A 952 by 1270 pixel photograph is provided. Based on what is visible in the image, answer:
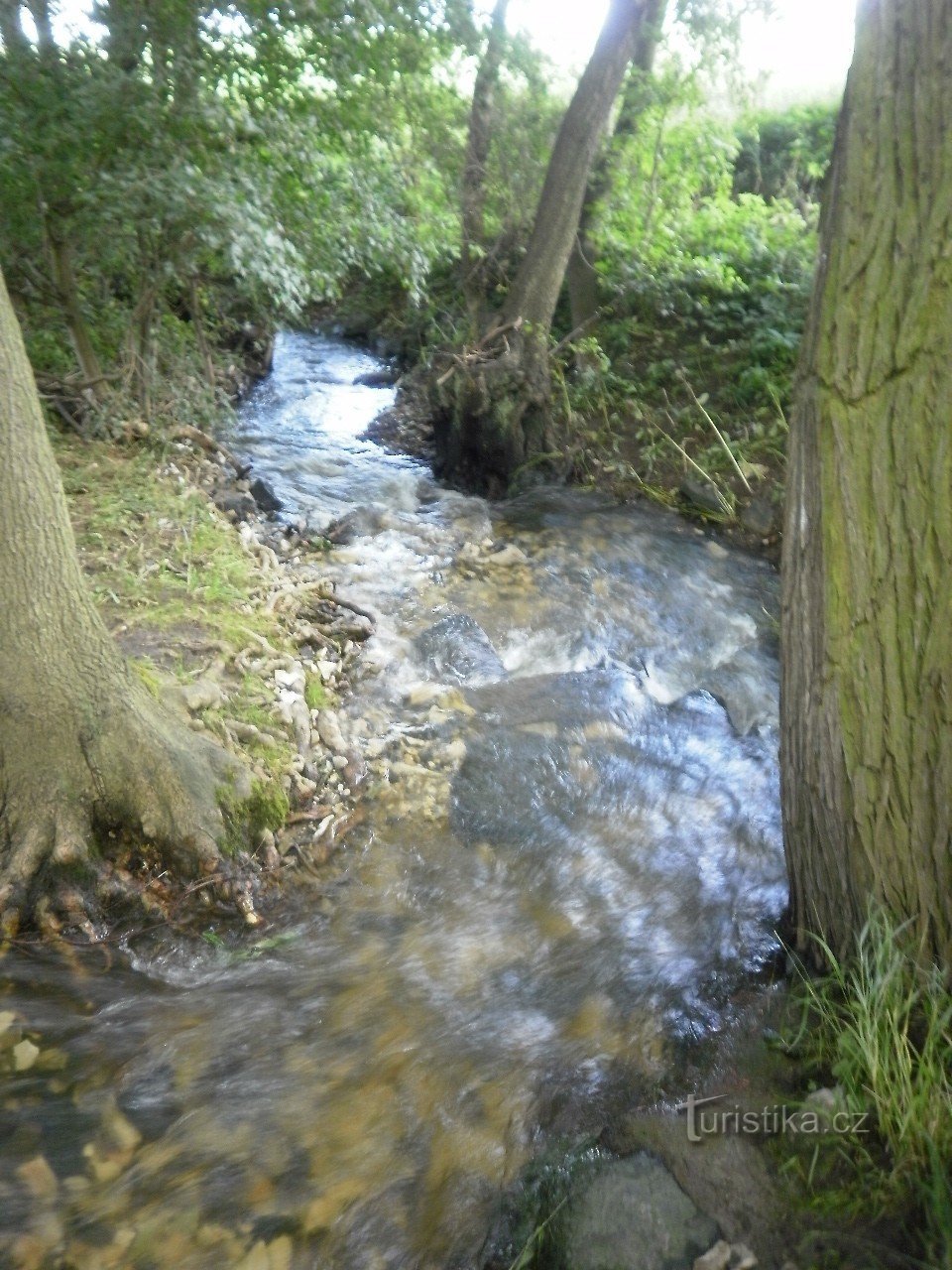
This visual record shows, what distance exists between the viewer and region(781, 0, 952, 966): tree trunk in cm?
228

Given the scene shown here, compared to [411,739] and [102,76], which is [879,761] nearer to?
[411,739]

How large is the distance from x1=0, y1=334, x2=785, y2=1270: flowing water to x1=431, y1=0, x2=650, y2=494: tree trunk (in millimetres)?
2462

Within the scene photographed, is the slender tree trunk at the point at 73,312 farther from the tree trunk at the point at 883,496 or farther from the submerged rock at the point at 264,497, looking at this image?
the tree trunk at the point at 883,496

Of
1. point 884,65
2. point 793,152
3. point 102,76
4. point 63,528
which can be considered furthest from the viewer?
point 793,152

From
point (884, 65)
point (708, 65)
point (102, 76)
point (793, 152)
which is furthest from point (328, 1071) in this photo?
point (793, 152)

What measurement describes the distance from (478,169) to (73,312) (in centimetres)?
524

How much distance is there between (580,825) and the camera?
4.19 metres

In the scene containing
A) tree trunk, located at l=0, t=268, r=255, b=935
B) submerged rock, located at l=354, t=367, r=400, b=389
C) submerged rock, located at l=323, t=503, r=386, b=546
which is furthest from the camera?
submerged rock, located at l=354, t=367, r=400, b=389

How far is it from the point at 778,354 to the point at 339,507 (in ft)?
15.0

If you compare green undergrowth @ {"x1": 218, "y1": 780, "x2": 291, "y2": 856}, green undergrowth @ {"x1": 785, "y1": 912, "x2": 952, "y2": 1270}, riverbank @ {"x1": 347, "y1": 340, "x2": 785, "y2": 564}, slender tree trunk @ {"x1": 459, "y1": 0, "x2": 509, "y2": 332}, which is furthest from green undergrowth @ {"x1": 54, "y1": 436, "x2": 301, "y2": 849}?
slender tree trunk @ {"x1": 459, "y1": 0, "x2": 509, "y2": 332}

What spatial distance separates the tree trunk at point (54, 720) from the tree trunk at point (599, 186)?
7.40 m

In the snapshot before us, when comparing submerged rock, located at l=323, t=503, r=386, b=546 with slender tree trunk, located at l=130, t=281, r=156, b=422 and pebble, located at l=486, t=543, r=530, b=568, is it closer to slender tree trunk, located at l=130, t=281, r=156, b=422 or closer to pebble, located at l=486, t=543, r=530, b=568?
pebble, located at l=486, t=543, r=530, b=568

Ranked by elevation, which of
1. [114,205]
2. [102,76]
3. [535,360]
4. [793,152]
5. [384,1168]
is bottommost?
[384,1168]

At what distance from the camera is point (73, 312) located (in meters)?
6.43
